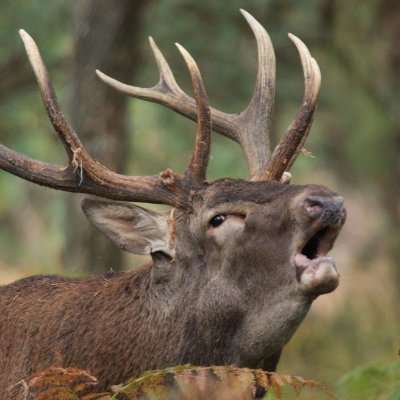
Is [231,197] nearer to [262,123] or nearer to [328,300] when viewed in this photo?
[262,123]

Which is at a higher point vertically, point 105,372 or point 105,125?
point 105,125

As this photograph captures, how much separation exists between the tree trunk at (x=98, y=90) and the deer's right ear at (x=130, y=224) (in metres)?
4.06

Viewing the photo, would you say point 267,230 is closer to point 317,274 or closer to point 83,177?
point 317,274

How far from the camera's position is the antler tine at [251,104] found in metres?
6.37

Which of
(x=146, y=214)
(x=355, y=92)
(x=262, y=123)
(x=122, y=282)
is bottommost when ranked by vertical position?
(x=122, y=282)

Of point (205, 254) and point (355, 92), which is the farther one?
point (355, 92)

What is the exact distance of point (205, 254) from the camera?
5.47 metres

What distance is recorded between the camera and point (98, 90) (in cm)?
992

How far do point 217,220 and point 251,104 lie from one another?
132cm

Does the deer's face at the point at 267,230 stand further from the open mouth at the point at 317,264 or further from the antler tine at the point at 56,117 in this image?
the antler tine at the point at 56,117

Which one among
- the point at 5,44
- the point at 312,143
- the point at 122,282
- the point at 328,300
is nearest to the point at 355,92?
the point at 328,300

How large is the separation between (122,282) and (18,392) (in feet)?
2.56

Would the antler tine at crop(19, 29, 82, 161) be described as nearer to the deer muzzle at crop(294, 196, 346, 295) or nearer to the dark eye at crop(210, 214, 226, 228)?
the dark eye at crop(210, 214, 226, 228)

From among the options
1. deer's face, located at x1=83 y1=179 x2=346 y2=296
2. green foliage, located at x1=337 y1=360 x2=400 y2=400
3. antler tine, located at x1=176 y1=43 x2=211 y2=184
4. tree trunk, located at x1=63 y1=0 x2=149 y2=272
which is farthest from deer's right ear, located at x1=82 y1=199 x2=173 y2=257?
tree trunk, located at x1=63 y1=0 x2=149 y2=272
